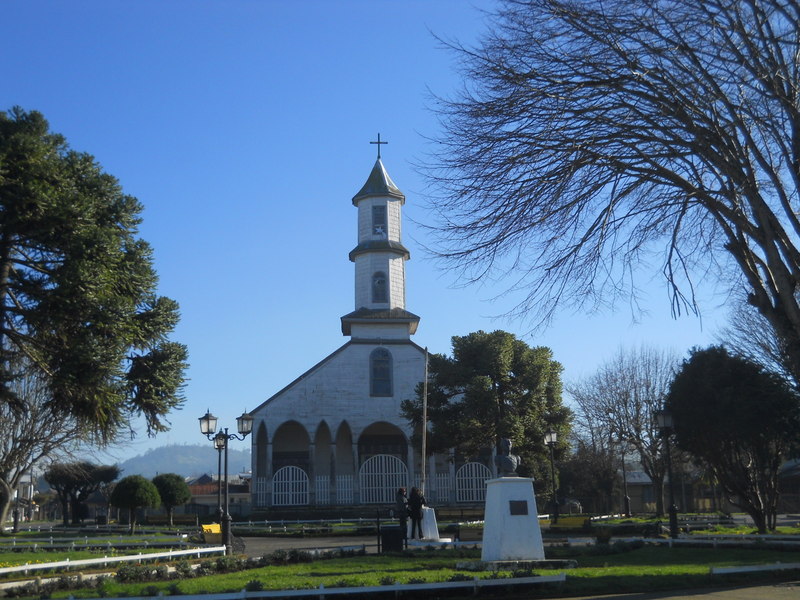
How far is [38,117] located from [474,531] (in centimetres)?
1633

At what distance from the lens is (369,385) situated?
47.2m

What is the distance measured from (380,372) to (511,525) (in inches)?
1288

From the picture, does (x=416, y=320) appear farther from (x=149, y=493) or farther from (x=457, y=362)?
(x=149, y=493)

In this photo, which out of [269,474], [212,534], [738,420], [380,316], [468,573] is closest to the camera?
[468,573]

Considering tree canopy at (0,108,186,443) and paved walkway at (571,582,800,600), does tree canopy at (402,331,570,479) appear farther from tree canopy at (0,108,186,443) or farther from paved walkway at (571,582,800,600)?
paved walkway at (571,582,800,600)

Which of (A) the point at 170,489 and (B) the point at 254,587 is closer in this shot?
(B) the point at 254,587

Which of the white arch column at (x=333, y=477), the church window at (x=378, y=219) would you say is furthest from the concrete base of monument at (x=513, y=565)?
the church window at (x=378, y=219)

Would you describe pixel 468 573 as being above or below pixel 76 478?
below

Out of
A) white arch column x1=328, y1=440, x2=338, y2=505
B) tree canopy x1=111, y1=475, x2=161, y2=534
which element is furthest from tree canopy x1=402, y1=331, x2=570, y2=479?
tree canopy x1=111, y1=475, x2=161, y2=534

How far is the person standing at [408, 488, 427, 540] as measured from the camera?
22.7 metres

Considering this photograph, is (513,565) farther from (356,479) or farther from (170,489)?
(170,489)

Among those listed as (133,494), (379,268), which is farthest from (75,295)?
(379,268)

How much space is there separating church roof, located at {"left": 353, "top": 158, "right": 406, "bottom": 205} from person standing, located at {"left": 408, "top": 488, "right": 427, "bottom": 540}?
28.9 m

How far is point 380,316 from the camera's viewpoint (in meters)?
47.7
